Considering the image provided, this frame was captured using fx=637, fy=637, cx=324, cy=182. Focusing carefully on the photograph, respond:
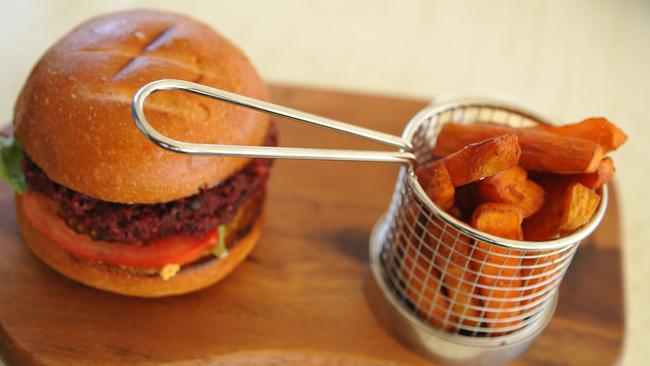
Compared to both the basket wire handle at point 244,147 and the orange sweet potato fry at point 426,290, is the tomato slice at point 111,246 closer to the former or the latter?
the basket wire handle at point 244,147

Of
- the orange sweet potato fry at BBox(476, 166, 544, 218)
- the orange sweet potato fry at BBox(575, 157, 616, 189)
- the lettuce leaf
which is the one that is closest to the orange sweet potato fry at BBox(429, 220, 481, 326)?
the orange sweet potato fry at BBox(476, 166, 544, 218)

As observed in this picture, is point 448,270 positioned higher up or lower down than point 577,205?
lower down

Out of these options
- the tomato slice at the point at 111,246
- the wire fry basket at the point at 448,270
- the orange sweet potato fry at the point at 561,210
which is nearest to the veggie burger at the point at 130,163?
the tomato slice at the point at 111,246

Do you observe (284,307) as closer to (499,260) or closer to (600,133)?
(499,260)

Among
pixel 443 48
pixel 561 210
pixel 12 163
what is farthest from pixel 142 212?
pixel 443 48

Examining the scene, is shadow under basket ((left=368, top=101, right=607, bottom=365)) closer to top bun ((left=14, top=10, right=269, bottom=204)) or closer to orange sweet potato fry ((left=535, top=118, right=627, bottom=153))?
orange sweet potato fry ((left=535, top=118, right=627, bottom=153))

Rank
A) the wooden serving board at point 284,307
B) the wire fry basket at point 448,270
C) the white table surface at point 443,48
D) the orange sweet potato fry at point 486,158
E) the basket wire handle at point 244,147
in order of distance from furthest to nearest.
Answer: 1. the white table surface at point 443,48
2. the wooden serving board at point 284,307
3. the wire fry basket at point 448,270
4. the orange sweet potato fry at point 486,158
5. the basket wire handle at point 244,147

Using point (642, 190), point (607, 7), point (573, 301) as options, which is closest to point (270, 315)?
point (573, 301)

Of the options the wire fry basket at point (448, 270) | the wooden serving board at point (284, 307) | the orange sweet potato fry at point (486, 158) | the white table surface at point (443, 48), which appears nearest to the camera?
the orange sweet potato fry at point (486, 158)
